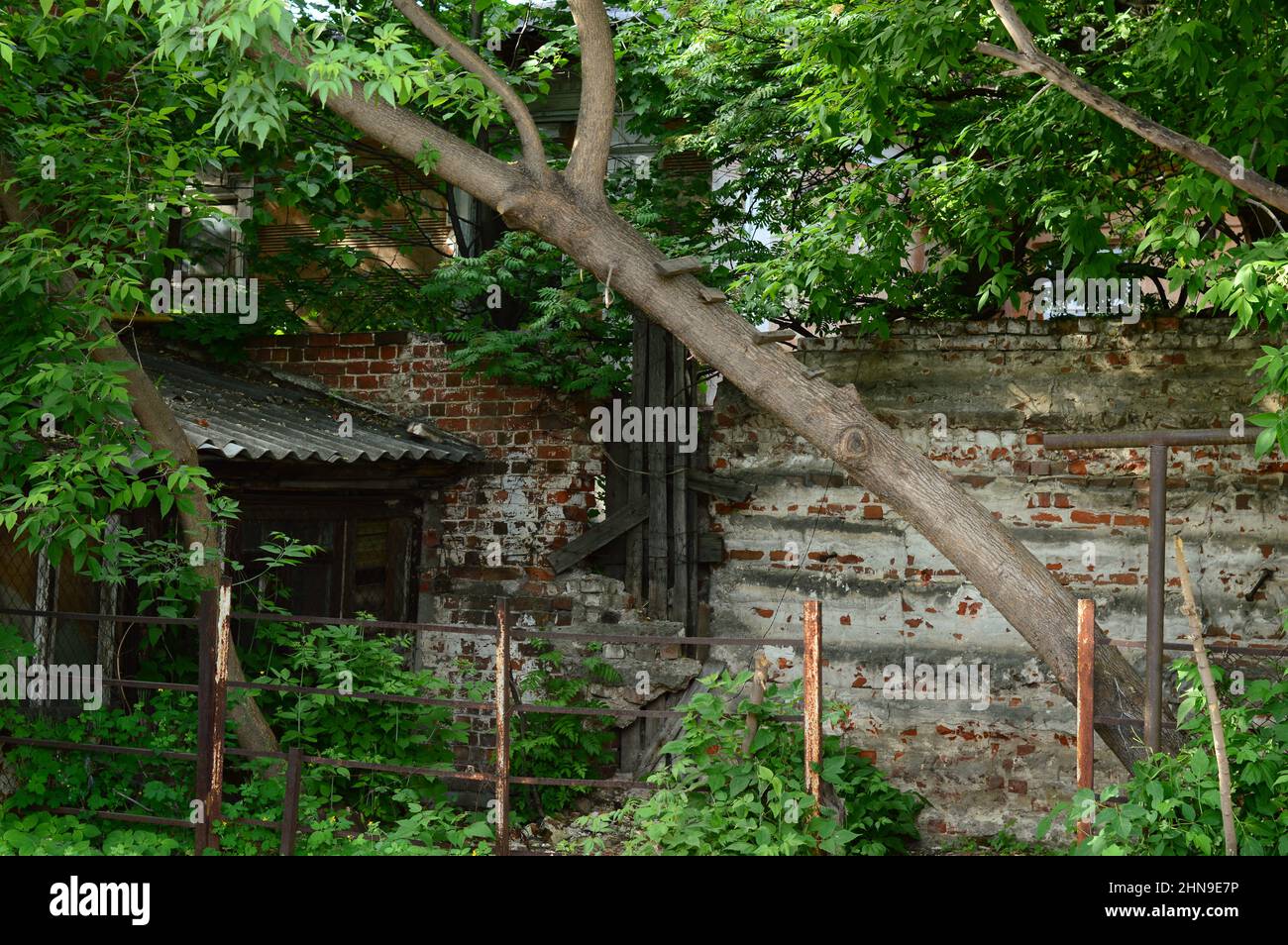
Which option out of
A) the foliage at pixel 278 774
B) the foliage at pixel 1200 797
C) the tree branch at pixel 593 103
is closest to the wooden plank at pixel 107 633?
the foliage at pixel 278 774

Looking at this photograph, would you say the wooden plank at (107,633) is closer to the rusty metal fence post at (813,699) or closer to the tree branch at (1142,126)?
the rusty metal fence post at (813,699)

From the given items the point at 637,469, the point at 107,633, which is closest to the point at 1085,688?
the point at 637,469

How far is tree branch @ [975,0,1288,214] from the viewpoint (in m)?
4.98

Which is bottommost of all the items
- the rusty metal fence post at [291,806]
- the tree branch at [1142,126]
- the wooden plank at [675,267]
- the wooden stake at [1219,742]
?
the rusty metal fence post at [291,806]

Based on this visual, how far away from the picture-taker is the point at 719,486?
294 inches

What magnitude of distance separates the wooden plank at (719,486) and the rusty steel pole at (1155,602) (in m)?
3.03

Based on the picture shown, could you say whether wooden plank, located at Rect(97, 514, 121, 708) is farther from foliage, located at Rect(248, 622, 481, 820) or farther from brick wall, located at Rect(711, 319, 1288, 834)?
→ brick wall, located at Rect(711, 319, 1288, 834)

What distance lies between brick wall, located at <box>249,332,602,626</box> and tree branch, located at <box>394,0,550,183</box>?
2.65 m

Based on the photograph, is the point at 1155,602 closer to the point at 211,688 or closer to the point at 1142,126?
the point at 1142,126

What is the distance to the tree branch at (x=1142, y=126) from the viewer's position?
196 inches

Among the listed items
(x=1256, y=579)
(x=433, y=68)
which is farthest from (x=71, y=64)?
(x=1256, y=579)

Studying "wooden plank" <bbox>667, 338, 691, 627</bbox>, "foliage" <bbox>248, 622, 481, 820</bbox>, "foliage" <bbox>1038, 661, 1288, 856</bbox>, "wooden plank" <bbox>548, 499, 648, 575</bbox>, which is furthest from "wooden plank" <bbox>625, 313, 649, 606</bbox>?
"foliage" <bbox>1038, 661, 1288, 856</bbox>

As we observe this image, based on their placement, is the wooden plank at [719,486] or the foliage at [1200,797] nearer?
the foliage at [1200,797]

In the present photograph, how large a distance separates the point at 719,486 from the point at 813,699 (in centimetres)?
259
